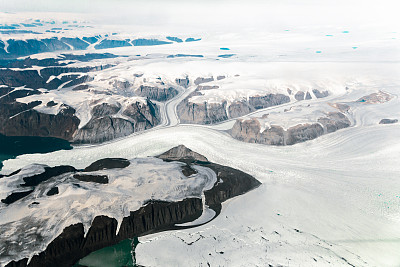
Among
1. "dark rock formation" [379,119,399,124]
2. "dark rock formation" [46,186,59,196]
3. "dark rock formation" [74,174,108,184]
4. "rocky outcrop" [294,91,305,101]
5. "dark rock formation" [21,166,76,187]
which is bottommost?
"dark rock formation" [21,166,76,187]

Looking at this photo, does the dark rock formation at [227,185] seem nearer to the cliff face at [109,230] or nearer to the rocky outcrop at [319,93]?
the cliff face at [109,230]

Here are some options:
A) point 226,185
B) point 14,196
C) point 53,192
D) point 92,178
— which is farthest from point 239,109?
point 14,196

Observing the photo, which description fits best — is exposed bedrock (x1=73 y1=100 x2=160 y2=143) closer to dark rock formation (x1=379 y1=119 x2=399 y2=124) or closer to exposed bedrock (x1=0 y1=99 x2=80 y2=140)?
exposed bedrock (x1=0 y1=99 x2=80 y2=140)

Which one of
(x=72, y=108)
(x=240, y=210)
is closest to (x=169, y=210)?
(x=240, y=210)

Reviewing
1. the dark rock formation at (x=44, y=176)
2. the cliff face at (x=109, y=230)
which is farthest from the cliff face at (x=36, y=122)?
the cliff face at (x=109, y=230)

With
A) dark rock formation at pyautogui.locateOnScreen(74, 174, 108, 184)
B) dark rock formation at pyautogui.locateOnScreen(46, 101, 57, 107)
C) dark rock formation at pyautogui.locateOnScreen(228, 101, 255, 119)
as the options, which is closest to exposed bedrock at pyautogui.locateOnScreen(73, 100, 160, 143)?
dark rock formation at pyautogui.locateOnScreen(46, 101, 57, 107)

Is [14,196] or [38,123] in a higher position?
[38,123]

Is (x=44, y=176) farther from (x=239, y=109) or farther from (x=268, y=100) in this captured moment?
(x=268, y=100)
